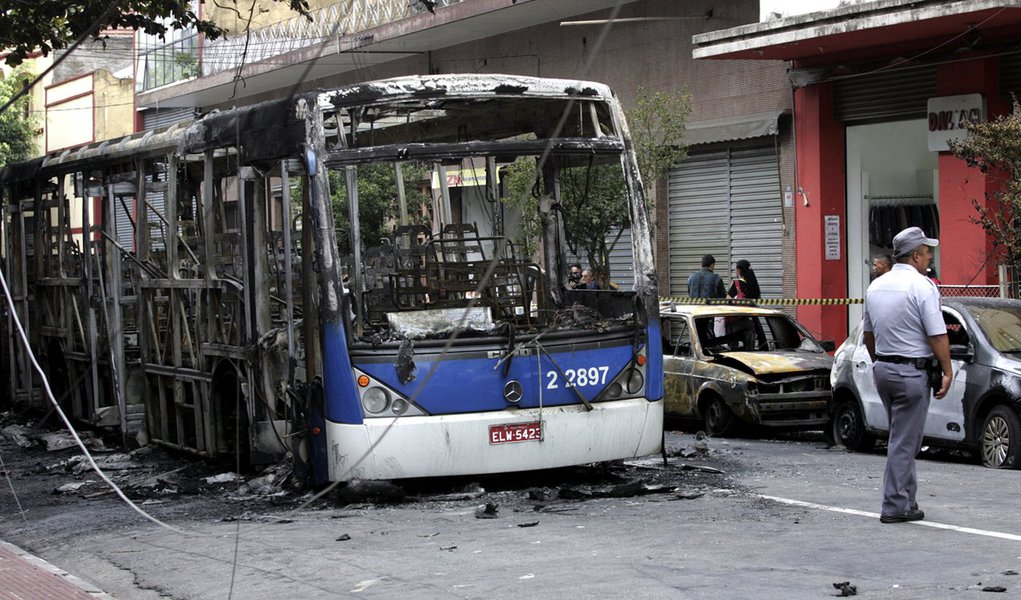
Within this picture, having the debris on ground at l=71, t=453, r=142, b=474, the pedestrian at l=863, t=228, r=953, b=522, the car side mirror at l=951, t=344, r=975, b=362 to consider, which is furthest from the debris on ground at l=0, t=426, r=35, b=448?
the pedestrian at l=863, t=228, r=953, b=522

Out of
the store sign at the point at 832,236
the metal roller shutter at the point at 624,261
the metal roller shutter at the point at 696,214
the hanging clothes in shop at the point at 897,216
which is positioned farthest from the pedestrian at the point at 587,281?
the metal roller shutter at the point at 696,214

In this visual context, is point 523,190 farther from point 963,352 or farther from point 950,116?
point 950,116

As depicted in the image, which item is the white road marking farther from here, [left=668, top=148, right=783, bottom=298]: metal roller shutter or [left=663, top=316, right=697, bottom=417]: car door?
[left=668, top=148, right=783, bottom=298]: metal roller shutter

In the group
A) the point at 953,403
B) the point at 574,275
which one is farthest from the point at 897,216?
the point at 574,275

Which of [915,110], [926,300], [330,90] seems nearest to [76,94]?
[915,110]

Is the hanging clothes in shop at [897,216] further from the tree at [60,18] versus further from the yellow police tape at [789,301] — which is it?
the tree at [60,18]

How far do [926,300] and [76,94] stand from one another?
39157mm

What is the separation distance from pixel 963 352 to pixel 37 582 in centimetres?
787

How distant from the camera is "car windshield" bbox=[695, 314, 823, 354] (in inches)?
637

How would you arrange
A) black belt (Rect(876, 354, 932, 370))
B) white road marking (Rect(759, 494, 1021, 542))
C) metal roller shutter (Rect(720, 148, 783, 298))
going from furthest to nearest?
metal roller shutter (Rect(720, 148, 783, 298)) < black belt (Rect(876, 354, 932, 370)) < white road marking (Rect(759, 494, 1021, 542))

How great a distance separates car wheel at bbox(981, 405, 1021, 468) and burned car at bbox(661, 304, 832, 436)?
2979mm

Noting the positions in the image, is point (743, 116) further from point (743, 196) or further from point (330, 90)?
point (330, 90)

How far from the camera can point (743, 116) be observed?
23.2m

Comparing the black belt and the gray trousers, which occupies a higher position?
the black belt
